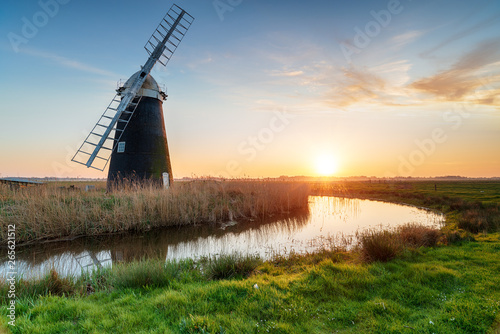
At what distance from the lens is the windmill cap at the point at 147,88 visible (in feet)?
54.0

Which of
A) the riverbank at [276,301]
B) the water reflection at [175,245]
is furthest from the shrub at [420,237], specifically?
the water reflection at [175,245]

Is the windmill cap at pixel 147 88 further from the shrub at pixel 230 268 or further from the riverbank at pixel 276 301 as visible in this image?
the shrub at pixel 230 268

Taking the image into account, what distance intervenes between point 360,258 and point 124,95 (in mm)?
16506

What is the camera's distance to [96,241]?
9562 millimetres

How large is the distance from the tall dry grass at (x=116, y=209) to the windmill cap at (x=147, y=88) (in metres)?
7.00

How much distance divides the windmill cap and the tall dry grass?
275 inches

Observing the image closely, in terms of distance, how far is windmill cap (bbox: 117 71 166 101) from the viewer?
648 inches

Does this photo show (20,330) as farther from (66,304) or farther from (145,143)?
(145,143)

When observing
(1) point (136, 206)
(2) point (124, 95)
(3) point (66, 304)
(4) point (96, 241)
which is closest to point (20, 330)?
(3) point (66, 304)

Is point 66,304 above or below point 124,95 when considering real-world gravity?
below

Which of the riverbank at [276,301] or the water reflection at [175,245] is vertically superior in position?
the riverbank at [276,301]

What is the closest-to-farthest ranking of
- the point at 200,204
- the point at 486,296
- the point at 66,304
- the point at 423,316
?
the point at 423,316 < the point at 66,304 < the point at 486,296 < the point at 200,204

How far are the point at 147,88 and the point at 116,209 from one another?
932cm

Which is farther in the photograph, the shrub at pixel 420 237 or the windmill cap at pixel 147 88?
the windmill cap at pixel 147 88
